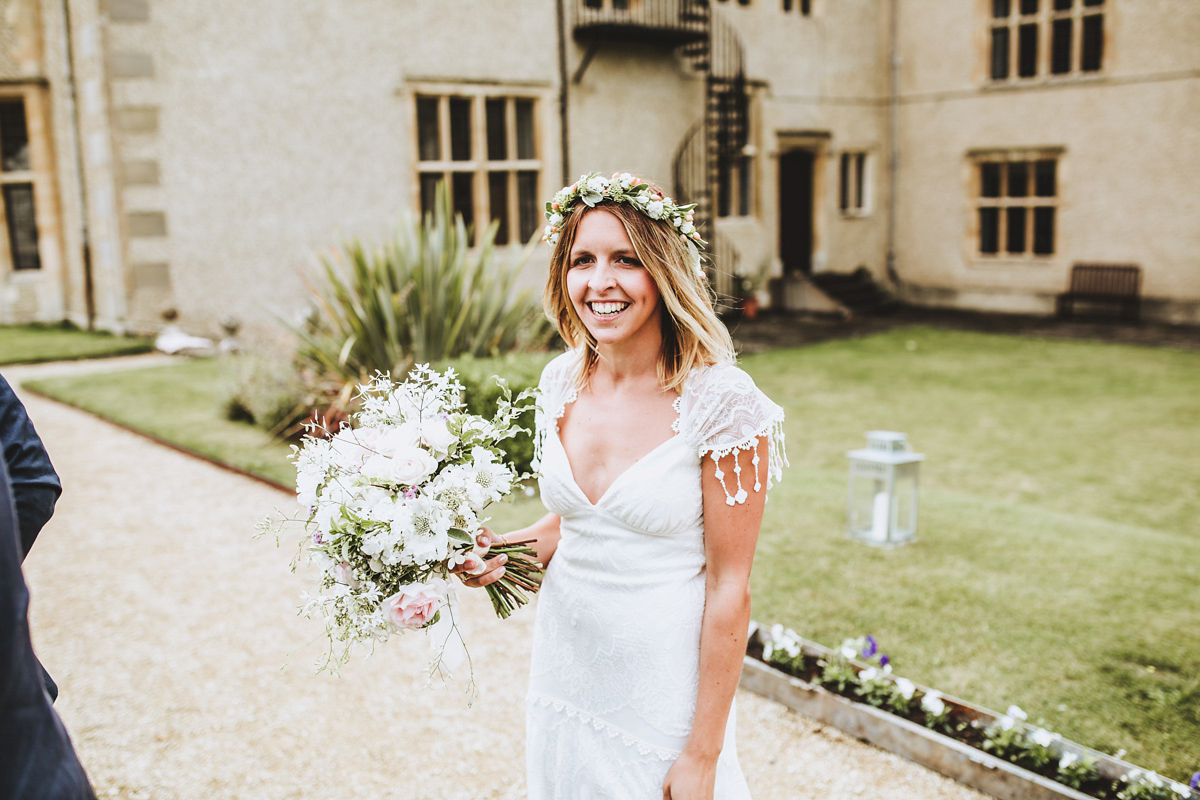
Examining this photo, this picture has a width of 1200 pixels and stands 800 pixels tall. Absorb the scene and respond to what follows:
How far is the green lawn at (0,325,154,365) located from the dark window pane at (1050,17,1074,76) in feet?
48.1

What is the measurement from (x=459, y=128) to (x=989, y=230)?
32.2 feet

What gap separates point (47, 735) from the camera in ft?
4.03

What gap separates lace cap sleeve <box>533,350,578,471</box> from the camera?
2.24 meters

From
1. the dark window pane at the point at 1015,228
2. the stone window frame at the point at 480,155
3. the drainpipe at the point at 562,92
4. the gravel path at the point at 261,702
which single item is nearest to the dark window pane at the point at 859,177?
the dark window pane at the point at 1015,228

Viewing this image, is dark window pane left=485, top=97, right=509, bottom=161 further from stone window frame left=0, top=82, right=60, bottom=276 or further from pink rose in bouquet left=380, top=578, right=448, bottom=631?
pink rose in bouquet left=380, top=578, right=448, bottom=631

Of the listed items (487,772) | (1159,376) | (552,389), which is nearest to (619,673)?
(552,389)

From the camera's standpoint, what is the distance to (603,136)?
47.5 ft

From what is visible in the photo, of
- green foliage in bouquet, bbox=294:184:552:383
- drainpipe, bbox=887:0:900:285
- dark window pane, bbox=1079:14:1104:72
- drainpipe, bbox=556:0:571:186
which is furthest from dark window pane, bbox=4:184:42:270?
dark window pane, bbox=1079:14:1104:72

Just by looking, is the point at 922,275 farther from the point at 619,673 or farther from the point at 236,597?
the point at 619,673

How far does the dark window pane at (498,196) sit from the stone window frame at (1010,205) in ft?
28.5

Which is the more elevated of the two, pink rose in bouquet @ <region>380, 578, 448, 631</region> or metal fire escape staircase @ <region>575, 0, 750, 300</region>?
metal fire escape staircase @ <region>575, 0, 750, 300</region>

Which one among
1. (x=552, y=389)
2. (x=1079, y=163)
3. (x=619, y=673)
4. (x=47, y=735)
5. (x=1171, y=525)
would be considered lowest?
(x=1171, y=525)

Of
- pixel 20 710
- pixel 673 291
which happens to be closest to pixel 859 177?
pixel 673 291

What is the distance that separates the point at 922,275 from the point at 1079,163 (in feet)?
11.1
